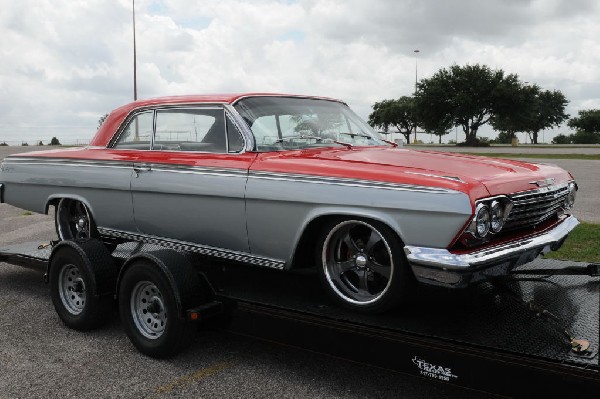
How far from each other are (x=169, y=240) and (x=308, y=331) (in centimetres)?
153

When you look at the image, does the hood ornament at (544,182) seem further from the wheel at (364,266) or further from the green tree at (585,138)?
the green tree at (585,138)

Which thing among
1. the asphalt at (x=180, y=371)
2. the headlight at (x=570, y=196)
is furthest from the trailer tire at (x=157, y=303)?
the headlight at (x=570, y=196)

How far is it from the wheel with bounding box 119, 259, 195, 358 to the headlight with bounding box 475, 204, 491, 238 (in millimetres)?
1862

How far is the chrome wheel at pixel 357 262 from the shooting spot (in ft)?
11.3

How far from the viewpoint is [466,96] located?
50.8m

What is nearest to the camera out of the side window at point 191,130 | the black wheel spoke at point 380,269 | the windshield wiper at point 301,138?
the black wheel spoke at point 380,269

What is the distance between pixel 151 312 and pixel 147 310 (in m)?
0.03

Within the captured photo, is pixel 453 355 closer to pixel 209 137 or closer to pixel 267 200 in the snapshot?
pixel 267 200

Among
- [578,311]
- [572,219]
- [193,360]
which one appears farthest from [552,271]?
[193,360]

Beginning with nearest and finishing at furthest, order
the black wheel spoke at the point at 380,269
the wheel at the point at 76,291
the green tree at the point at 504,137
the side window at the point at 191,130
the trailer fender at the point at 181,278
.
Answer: the black wheel spoke at the point at 380,269, the trailer fender at the point at 181,278, the side window at the point at 191,130, the wheel at the point at 76,291, the green tree at the point at 504,137

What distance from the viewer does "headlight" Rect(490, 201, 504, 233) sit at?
3.25 meters

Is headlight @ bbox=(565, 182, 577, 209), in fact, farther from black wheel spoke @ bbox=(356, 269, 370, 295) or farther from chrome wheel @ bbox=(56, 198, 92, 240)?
chrome wheel @ bbox=(56, 198, 92, 240)

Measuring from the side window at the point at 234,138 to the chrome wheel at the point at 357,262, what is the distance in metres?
1.02

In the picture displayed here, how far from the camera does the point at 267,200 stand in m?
3.79
